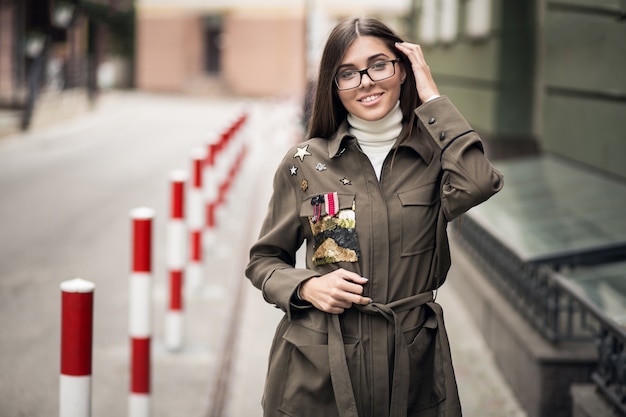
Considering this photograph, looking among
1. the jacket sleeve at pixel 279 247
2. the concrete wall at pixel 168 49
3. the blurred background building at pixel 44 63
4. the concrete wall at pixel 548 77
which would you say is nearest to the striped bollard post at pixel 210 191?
the concrete wall at pixel 548 77

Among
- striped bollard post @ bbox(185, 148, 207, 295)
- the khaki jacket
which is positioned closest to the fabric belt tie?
the khaki jacket

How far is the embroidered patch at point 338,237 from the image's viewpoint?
8.98ft

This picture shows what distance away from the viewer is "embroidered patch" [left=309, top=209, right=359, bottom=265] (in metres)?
2.74

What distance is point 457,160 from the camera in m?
2.67

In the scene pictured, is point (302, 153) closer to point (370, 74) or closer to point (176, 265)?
point (370, 74)

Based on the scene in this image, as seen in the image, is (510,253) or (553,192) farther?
(553,192)

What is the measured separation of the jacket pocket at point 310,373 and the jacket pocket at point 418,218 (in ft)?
1.01

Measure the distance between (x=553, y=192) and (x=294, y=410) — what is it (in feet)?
16.5

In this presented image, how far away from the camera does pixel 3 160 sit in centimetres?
1789

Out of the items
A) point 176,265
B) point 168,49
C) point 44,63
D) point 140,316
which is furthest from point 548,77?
point 168,49

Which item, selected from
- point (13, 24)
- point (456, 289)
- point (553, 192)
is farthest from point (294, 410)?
point (13, 24)

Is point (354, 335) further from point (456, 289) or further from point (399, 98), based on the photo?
point (456, 289)

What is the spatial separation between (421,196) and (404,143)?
152mm

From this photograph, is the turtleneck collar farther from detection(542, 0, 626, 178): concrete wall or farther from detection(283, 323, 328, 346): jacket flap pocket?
detection(542, 0, 626, 178): concrete wall
